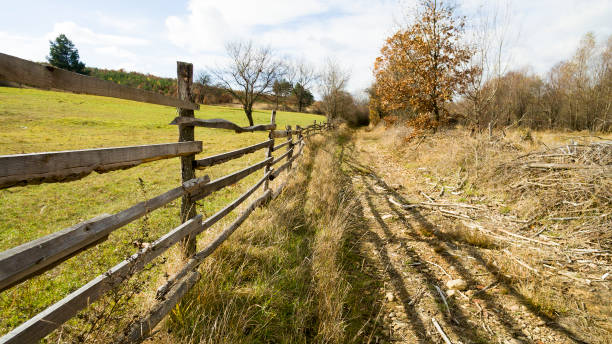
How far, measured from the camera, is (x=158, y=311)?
1.97m

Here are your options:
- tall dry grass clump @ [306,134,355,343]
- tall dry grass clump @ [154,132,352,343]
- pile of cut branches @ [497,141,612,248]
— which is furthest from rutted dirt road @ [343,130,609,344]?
pile of cut branches @ [497,141,612,248]

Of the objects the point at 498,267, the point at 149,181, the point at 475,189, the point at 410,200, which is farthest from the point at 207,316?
the point at 149,181

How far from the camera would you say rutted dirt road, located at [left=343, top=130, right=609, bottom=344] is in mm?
2498

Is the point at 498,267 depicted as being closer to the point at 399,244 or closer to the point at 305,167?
the point at 399,244

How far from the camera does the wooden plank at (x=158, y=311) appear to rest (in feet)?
5.86

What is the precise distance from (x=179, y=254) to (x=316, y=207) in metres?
2.67

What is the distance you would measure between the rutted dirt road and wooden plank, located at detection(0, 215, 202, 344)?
1.96 m

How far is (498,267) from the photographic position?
3408 millimetres

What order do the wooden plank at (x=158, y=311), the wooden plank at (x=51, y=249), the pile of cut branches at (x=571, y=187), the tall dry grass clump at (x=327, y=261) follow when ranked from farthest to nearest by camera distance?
the pile of cut branches at (x=571, y=187)
the tall dry grass clump at (x=327, y=261)
the wooden plank at (x=158, y=311)
the wooden plank at (x=51, y=249)

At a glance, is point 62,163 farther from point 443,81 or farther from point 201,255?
point 443,81

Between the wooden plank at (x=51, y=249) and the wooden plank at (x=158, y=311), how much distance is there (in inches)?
26.1

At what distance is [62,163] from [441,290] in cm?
373

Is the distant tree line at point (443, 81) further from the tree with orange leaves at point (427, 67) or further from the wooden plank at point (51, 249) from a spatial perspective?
the wooden plank at point (51, 249)

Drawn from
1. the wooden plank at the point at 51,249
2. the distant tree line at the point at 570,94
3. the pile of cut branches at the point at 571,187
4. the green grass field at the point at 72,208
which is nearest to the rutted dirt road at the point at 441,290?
the pile of cut branches at the point at 571,187
